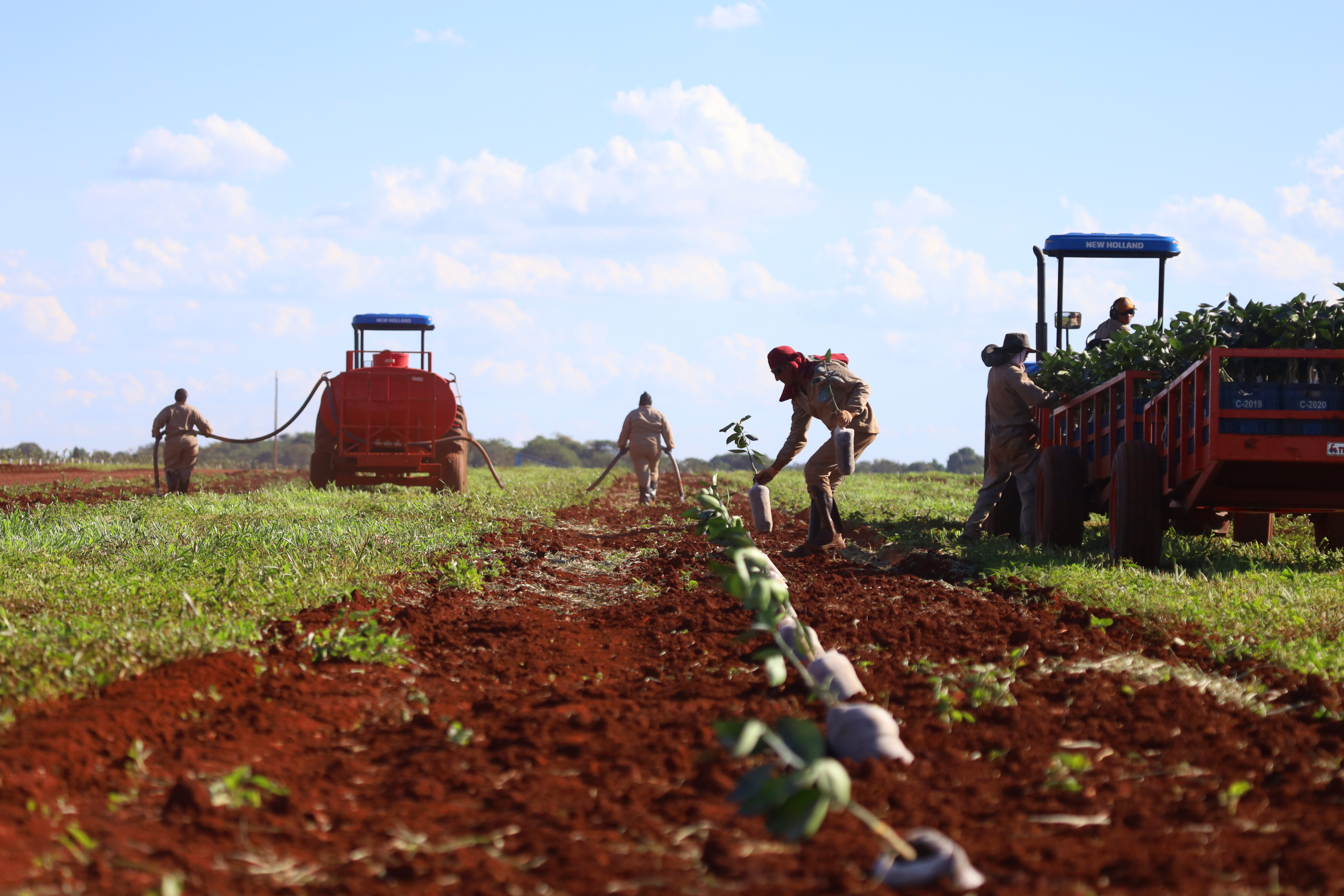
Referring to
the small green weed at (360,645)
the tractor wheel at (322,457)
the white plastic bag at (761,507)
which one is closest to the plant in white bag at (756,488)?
the white plastic bag at (761,507)

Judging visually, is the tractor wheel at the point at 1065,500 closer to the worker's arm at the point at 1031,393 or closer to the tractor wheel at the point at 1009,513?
the worker's arm at the point at 1031,393

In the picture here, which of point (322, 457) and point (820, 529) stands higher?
point (322, 457)

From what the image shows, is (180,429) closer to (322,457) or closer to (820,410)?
(322,457)

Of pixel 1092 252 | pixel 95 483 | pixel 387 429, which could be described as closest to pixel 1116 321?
pixel 1092 252

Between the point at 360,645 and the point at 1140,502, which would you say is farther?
the point at 1140,502

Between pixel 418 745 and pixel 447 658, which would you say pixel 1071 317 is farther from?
pixel 418 745

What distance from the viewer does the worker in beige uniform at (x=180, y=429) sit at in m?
18.3

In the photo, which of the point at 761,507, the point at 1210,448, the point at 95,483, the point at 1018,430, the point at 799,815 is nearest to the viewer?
the point at 799,815

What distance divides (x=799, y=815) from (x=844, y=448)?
25.8ft

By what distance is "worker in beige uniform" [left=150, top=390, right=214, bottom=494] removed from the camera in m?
18.3

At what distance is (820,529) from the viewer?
11.3 metres

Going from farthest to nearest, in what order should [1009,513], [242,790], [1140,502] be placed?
[1009,513] → [1140,502] → [242,790]

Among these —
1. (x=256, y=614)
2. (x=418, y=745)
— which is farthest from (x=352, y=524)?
(x=418, y=745)

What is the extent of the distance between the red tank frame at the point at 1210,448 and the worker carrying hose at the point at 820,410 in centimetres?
190
